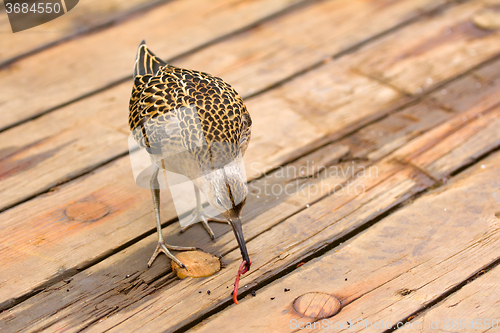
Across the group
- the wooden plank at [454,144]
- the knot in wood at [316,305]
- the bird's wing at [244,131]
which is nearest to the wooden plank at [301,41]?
the wooden plank at [454,144]

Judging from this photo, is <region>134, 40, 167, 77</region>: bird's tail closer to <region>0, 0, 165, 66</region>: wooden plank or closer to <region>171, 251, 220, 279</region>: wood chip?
<region>171, 251, 220, 279</region>: wood chip

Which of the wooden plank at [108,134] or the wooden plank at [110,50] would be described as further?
the wooden plank at [110,50]

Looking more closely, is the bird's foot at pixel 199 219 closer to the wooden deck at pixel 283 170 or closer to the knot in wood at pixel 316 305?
the wooden deck at pixel 283 170

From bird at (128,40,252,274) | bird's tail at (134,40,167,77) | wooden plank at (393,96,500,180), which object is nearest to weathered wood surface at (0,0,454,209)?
wooden plank at (393,96,500,180)

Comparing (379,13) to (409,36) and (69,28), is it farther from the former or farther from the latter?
(69,28)

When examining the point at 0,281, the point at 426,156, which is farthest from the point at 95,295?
the point at 426,156

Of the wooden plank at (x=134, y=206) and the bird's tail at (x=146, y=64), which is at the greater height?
the bird's tail at (x=146, y=64)
